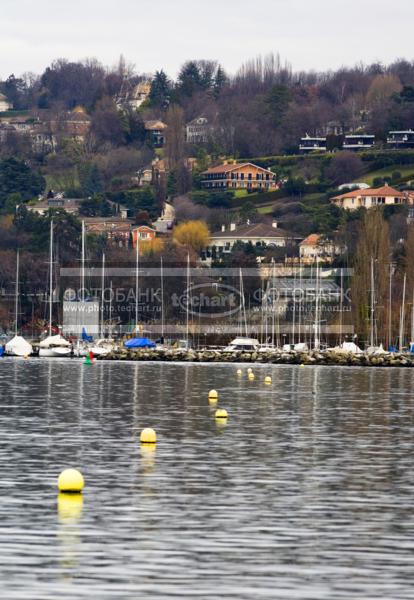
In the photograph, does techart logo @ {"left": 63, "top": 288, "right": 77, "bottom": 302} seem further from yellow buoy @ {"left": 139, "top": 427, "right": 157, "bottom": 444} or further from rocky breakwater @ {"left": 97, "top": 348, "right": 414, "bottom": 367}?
yellow buoy @ {"left": 139, "top": 427, "right": 157, "bottom": 444}

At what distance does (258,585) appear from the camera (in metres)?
22.2

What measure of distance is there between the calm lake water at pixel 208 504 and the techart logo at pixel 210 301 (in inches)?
3355

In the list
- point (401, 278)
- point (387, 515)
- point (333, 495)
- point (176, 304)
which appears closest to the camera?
point (387, 515)

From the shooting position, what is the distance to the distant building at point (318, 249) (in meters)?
173

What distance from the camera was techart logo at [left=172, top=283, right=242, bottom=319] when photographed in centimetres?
14162

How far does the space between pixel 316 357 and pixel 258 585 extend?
87505 mm

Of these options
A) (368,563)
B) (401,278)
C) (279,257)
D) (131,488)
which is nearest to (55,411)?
(131,488)

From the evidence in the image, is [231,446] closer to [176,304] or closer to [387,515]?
[387,515]

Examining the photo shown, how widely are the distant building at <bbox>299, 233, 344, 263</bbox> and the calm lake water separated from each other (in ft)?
382

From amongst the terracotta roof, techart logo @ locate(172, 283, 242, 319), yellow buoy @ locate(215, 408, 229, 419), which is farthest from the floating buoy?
the terracotta roof

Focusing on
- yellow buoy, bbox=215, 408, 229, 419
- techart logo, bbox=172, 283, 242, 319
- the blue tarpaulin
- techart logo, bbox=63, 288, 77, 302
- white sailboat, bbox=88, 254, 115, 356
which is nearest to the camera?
yellow buoy, bbox=215, 408, 229, 419

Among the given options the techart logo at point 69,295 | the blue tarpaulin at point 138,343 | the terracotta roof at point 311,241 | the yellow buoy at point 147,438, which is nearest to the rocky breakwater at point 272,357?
the blue tarpaulin at point 138,343

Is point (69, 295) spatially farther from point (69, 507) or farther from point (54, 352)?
point (69, 507)

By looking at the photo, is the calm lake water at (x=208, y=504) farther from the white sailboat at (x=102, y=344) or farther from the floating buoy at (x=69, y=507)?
the white sailboat at (x=102, y=344)
